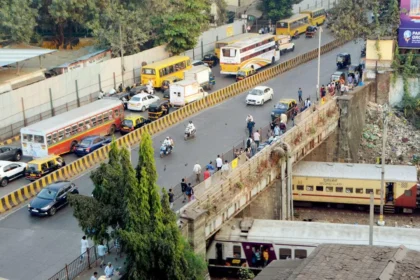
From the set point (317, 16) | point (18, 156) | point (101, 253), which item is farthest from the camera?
point (317, 16)

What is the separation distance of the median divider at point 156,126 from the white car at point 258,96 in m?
2.63

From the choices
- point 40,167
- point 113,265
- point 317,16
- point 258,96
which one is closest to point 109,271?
point 113,265

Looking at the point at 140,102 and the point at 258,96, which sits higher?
the point at 140,102

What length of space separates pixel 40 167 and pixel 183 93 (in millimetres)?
16412

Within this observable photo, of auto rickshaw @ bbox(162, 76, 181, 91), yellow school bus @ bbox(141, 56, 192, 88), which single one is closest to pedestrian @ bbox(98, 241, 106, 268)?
auto rickshaw @ bbox(162, 76, 181, 91)

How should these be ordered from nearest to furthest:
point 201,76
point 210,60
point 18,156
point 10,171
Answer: point 10,171
point 18,156
point 201,76
point 210,60

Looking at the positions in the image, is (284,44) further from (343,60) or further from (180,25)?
(180,25)

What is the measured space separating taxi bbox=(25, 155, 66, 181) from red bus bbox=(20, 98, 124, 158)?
2114 mm

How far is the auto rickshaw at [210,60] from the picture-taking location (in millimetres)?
71438

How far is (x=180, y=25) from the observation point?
225 feet

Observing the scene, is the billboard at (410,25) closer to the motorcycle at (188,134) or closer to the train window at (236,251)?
the motorcycle at (188,134)

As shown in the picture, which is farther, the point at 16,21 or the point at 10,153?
the point at 16,21

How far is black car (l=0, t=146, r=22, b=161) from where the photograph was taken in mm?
44522

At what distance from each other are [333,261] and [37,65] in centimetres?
4774
